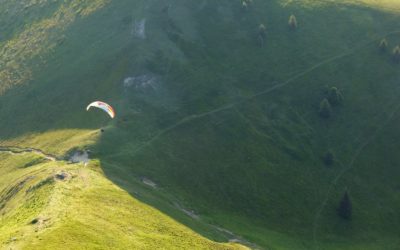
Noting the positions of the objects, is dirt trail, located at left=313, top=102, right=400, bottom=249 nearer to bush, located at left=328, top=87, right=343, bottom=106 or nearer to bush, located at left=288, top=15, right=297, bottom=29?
bush, located at left=328, top=87, right=343, bottom=106

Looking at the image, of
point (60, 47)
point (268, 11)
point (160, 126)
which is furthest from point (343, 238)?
point (60, 47)

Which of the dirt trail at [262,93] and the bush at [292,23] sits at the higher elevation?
the bush at [292,23]

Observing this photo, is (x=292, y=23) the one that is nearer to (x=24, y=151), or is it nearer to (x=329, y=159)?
(x=329, y=159)

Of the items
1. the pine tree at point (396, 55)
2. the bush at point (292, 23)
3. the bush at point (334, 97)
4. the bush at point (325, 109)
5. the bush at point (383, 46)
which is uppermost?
the bush at point (292, 23)

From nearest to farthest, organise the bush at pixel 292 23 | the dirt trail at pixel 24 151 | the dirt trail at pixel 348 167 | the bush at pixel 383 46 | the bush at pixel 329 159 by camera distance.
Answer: the dirt trail at pixel 348 167
the dirt trail at pixel 24 151
the bush at pixel 329 159
the bush at pixel 383 46
the bush at pixel 292 23

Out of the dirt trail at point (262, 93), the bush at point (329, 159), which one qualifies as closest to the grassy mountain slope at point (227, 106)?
the dirt trail at point (262, 93)

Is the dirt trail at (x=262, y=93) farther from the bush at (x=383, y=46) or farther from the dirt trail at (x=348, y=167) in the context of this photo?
the dirt trail at (x=348, y=167)

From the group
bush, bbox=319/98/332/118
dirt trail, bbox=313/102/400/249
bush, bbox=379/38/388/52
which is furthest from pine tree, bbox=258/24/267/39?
dirt trail, bbox=313/102/400/249
